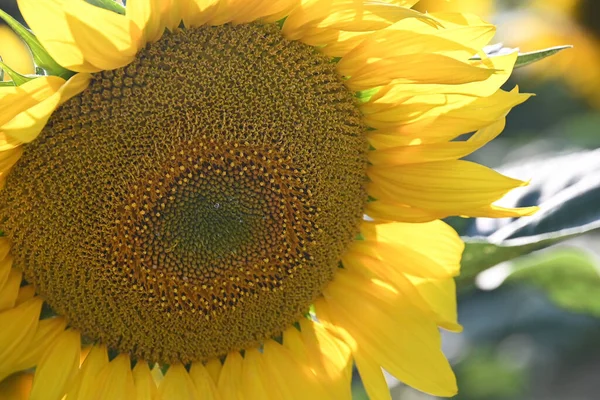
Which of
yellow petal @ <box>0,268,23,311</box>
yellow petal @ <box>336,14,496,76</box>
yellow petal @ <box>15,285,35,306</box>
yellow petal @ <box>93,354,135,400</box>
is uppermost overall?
yellow petal @ <box>336,14,496,76</box>

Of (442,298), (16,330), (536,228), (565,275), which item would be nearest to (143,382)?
(16,330)

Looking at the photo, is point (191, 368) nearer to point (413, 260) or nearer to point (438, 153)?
point (413, 260)

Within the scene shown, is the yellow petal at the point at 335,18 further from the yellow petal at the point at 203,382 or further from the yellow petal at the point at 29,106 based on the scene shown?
the yellow petal at the point at 203,382

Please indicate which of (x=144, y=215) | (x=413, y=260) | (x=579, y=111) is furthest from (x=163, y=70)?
(x=579, y=111)

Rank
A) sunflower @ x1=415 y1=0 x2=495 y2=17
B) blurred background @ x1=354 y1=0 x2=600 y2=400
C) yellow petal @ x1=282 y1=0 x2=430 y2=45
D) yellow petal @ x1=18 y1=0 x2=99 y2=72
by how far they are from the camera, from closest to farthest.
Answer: yellow petal @ x1=18 y1=0 x2=99 y2=72 < yellow petal @ x1=282 y1=0 x2=430 y2=45 < blurred background @ x1=354 y1=0 x2=600 y2=400 < sunflower @ x1=415 y1=0 x2=495 y2=17

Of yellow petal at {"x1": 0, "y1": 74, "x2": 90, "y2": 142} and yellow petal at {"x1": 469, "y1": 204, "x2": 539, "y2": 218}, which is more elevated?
yellow petal at {"x1": 0, "y1": 74, "x2": 90, "y2": 142}

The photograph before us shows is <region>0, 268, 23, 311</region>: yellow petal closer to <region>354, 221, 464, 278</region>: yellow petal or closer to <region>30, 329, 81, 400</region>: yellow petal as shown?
<region>30, 329, 81, 400</region>: yellow petal

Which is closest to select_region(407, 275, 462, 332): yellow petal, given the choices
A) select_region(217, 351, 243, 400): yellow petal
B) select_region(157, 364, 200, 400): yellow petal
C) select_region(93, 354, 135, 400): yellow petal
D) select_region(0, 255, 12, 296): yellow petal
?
select_region(217, 351, 243, 400): yellow petal

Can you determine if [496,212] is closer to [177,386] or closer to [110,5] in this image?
[177,386]
